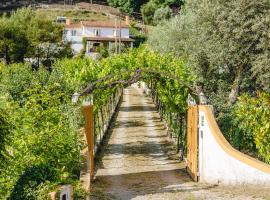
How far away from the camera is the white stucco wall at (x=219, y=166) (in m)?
17.7

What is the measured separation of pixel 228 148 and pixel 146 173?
187 inches

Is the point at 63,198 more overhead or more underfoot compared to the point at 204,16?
more underfoot

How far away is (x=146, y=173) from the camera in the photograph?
73.1 ft

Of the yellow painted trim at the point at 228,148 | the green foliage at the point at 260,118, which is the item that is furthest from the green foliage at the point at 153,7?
the yellow painted trim at the point at 228,148

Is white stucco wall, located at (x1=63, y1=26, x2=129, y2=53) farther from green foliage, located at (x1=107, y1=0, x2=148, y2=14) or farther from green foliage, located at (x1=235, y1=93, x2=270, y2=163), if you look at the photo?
green foliage, located at (x1=235, y1=93, x2=270, y2=163)

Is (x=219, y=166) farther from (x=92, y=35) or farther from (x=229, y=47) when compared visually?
(x=92, y=35)

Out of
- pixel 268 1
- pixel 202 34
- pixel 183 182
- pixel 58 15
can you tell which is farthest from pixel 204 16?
pixel 58 15

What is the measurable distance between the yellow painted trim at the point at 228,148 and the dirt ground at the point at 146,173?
0.72 m

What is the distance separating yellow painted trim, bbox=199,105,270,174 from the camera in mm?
17484

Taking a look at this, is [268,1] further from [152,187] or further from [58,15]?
[58,15]

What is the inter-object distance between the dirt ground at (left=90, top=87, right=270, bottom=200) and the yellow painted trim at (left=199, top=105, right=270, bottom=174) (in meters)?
0.72

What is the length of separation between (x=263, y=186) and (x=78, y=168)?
5.66 meters

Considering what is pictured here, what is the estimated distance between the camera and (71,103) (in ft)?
61.6

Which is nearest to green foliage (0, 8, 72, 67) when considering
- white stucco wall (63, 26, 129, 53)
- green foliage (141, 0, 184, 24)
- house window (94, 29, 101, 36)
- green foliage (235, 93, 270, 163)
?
white stucco wall (63, 26, 129, 53)
